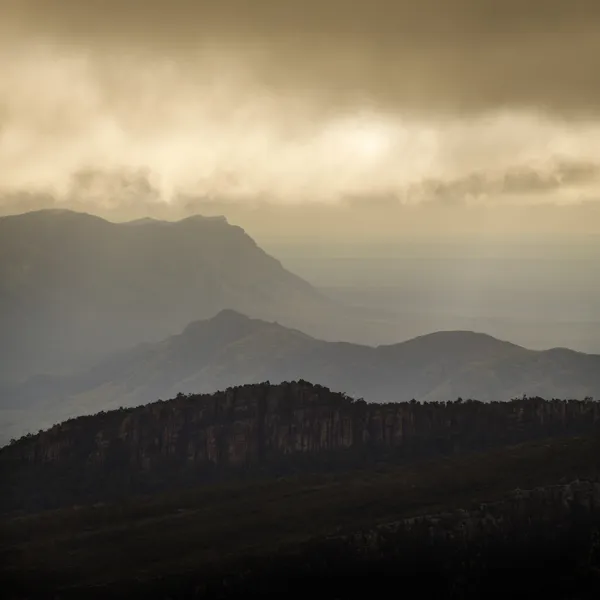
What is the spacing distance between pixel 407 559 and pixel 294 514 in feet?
113

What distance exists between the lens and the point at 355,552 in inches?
6703

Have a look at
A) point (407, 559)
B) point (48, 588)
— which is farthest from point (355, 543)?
point (48, 588)

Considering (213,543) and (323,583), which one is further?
(213,543)

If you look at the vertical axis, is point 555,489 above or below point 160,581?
above

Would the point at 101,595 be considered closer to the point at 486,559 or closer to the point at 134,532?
the point at 134,532

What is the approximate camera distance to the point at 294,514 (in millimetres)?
198875

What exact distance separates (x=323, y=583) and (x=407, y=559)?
11.5 m

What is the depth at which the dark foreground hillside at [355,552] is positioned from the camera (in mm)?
161000

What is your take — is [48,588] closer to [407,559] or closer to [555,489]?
[407,559]

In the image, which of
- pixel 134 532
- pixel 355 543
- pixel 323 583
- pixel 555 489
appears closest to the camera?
pixel 323 583

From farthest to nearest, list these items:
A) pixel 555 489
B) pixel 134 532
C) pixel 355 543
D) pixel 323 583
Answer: pixel 134 532
pixel 555 489
pixel 355 543
pixel 323 583

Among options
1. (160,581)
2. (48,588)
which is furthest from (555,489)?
(48,588)

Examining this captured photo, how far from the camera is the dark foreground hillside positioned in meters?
161

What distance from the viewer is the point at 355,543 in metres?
174
